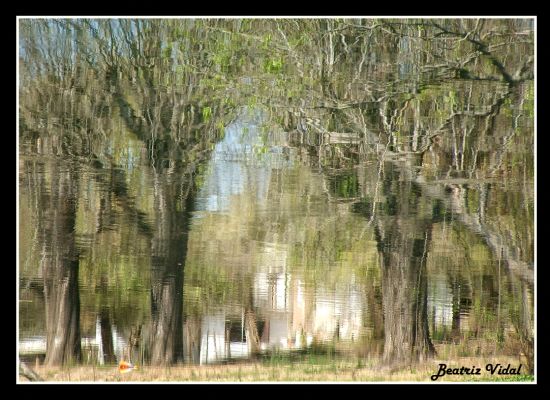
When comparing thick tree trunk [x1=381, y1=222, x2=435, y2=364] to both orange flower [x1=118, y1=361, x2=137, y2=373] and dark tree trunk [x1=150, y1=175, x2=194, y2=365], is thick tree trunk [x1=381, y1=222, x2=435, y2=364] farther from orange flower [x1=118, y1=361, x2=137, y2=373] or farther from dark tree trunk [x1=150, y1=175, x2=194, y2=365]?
orange flower [x1=118, y1=361, x2=137, y2=373]

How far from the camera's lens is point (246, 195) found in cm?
686

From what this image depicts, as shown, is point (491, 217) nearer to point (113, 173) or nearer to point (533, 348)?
point (533, 348)

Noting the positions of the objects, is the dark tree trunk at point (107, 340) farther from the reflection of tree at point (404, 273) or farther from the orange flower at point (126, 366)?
the reflection of tree at point (404, 273)

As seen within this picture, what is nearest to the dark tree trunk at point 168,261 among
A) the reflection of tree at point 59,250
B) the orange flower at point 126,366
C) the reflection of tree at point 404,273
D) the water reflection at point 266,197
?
the water reflection at point 266,197

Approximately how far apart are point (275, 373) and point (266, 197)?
153cm

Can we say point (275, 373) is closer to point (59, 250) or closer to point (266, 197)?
point (266, 197)

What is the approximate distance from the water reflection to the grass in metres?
0.10

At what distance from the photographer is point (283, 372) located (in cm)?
678

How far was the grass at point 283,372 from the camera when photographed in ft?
22.1

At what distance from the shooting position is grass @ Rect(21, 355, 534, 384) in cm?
672

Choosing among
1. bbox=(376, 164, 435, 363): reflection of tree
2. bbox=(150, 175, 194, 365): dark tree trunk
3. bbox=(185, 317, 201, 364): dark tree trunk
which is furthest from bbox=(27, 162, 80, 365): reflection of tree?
bbox=(376, 164, 435, 363): reflection of tree

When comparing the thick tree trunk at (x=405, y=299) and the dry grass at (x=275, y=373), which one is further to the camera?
the thick tree trunk at (x=405, y=299)

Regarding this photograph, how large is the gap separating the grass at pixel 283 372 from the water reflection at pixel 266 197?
10 centimetres

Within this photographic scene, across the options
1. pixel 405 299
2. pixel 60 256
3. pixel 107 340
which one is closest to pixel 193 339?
pixel 107 340
